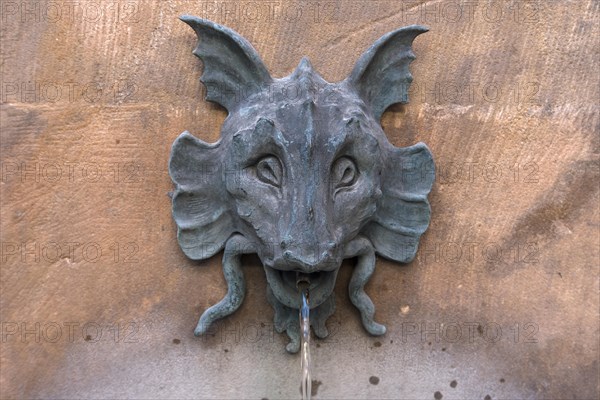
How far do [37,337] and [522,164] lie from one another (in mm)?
1721

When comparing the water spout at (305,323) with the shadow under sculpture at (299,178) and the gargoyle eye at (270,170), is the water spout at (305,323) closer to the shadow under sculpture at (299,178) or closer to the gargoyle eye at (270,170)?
the shadow under sculpture at (299,178)

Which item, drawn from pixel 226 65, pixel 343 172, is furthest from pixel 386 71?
pixel 226 65

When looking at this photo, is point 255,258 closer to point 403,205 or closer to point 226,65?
point 403,205

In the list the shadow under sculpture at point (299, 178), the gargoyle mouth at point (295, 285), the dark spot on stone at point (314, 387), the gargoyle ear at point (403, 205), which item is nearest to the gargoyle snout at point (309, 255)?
the shadow under sculpture at point (299, 178)

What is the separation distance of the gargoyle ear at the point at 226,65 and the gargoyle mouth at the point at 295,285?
57 cm

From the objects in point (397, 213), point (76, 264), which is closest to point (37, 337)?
point (76, 264)

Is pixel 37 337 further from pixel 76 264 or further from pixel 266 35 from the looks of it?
pixel 266 35

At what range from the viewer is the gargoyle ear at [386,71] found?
69.3 inches

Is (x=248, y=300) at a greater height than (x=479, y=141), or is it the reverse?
(x=479, y=141)

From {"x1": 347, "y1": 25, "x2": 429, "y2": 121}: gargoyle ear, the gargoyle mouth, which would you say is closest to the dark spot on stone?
the gargoyle mouth

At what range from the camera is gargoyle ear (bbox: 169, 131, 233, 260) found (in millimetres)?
1741

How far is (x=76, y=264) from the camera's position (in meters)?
1.79

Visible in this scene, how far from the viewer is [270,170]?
1646 millimetres

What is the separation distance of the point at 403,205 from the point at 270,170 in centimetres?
47
